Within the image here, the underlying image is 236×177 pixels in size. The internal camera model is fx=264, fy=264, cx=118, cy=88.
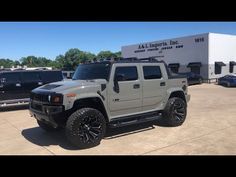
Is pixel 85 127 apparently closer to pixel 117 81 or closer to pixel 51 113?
pixel 51 113

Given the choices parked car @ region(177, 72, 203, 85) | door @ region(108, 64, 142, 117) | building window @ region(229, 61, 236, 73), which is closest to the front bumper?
door @ region(108, 64, 142, 117)

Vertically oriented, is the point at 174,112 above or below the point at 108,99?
below

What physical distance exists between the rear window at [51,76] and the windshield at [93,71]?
6511mm

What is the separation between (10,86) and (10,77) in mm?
472

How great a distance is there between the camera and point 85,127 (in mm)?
6004

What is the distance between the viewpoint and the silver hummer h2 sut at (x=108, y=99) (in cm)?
588

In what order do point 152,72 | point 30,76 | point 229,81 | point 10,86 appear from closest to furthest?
point 152,72
point 10,86
point 30,76
point 229,81

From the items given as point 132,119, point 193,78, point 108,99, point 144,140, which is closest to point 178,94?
point 132,119

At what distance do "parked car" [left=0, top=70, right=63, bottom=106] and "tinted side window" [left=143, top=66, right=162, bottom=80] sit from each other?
742 centimetres

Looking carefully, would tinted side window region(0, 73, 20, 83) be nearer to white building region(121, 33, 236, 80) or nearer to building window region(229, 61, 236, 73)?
white building region(121, 33, 236, 80)
